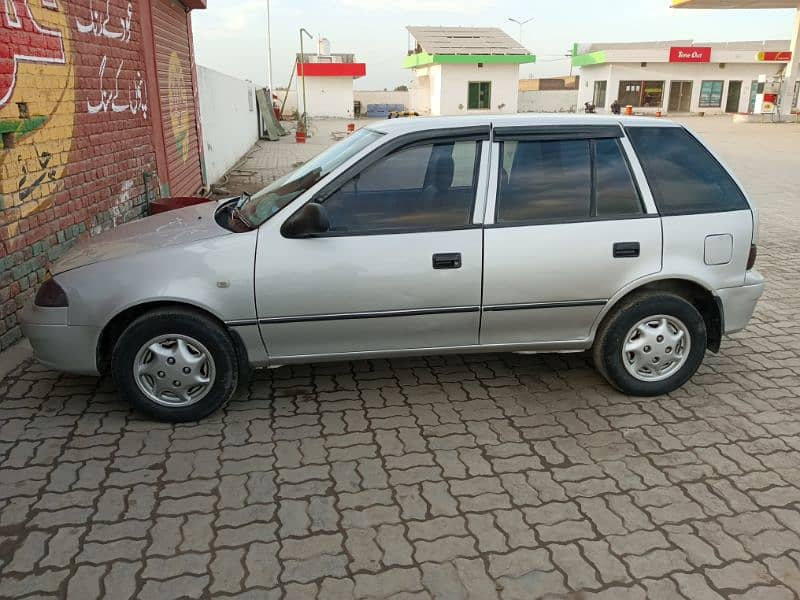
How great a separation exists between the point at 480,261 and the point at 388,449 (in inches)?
45.8

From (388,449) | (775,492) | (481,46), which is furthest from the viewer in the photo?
(481,46)

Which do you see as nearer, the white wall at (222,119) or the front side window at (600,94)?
the white wall at (222,119)

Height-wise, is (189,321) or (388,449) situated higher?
(189,321)

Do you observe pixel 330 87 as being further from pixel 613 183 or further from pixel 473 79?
pixel 613 183

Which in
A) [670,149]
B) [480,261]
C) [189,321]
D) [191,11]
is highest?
[191,11]

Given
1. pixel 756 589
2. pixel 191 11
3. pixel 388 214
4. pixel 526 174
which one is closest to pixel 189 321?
pixel 388 214

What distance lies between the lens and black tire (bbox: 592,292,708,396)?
401cm

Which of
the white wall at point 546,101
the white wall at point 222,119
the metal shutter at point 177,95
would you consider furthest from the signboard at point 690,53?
the metal shutter at point 177,95

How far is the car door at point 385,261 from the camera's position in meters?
3.69

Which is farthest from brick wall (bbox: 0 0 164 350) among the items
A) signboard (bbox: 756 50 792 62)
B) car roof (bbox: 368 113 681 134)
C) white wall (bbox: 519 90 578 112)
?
white wall (bbox: 519 90 578 112)

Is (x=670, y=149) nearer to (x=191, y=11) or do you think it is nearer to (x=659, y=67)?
(x=191, y=11)

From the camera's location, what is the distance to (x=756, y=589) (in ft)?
8.55

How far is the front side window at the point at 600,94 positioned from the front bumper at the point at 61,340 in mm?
51952

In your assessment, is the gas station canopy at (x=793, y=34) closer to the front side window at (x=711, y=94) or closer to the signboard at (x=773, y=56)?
the signboard at (x=773, y=56)
